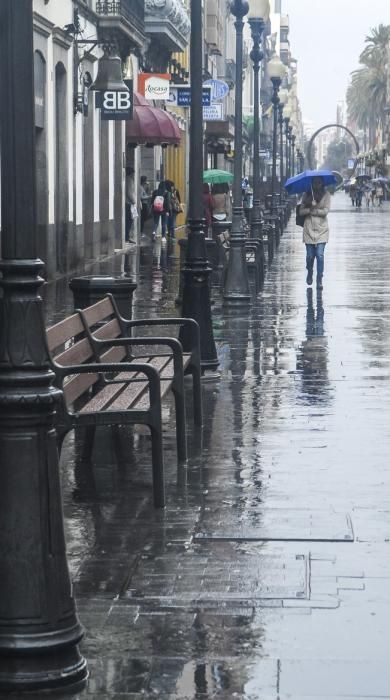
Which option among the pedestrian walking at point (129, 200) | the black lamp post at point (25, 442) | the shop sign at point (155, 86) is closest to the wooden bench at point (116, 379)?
the black lamp post at point (25, 442)

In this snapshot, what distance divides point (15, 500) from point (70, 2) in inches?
1030

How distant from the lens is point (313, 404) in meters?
12.4

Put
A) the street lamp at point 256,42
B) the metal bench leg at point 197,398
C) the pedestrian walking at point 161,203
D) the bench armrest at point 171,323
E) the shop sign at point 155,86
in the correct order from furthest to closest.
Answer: the pedestrian walking at point 161,203 < the shop sign at point 155,86 < the street lamp at point 256,42 < the metal bench leg at point 197,398 < the bench armrest at point 171,323

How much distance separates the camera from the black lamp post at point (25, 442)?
5449 mm

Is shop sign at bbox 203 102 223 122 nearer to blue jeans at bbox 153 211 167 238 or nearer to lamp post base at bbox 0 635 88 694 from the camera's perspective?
blue jeans at bbox 153 211 167 238

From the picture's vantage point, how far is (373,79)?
14912 centimetres

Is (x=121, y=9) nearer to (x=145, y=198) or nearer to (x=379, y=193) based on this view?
(x=145, y=198)

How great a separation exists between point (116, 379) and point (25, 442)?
15.9 ft

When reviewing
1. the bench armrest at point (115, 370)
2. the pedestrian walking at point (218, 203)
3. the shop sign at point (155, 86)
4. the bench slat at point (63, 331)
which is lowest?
the pedestrian walking at point (218, 203)

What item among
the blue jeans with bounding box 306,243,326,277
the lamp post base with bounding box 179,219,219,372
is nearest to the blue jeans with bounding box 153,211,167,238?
the blue jeans with bounding box 306,243,326,277

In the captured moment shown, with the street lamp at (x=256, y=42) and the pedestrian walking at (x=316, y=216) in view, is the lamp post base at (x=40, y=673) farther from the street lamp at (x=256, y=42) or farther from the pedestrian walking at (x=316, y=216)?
the street lamp at (x=256, y=42)

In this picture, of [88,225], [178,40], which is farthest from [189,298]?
[178,40]

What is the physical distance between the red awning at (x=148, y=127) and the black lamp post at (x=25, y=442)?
3598cm

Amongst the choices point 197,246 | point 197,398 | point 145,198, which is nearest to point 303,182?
point 197,246
